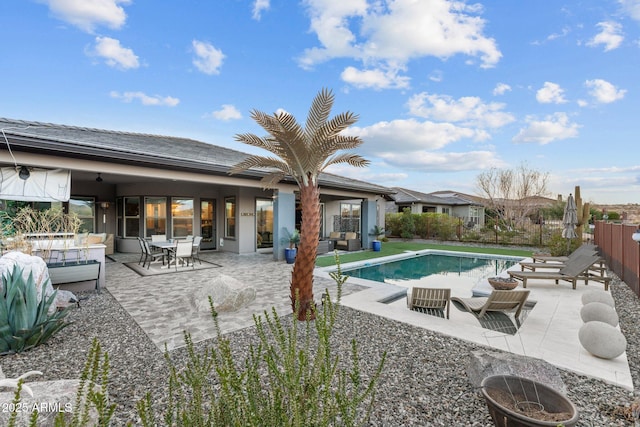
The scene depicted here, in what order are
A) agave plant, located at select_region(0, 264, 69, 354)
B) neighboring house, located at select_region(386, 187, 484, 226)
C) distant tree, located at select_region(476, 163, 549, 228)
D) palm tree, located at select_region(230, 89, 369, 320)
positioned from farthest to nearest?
neighboring house, located at select_region(386, 187, 484, 226) < distant tree, located at select_region(476, 163, 549, 228) < palm tree, located at select_region(230, 89, 369, 320) < agave plant, located at select_region(0, 264, 69, 354)

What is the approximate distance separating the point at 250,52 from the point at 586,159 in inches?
684

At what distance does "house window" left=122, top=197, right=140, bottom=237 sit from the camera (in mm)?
14930

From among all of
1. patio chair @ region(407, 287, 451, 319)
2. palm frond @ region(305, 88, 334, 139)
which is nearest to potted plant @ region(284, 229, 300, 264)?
patio chair @ region(407, 287, 451, 319)

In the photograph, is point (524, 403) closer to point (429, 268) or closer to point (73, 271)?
point (73, 271)

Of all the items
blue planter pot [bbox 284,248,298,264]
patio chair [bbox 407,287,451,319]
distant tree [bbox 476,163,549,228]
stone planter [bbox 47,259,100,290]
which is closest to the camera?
patio chair [bbox 407,287,451,319]

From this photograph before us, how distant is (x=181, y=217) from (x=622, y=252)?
17187 millimetres

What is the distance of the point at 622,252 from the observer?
29.9ft

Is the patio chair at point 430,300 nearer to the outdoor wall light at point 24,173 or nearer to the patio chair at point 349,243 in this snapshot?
the outdoor wall light at point 24,173

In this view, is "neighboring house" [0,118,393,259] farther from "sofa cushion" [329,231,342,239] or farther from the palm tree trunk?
the palm tree trunk

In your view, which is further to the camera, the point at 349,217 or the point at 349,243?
the point at 349,217

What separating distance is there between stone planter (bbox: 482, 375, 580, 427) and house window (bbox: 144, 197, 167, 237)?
600 inches

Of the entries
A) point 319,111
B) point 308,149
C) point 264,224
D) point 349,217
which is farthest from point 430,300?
point 349,217

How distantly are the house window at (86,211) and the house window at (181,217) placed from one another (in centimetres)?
399

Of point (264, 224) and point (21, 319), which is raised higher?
point (264, 224)
